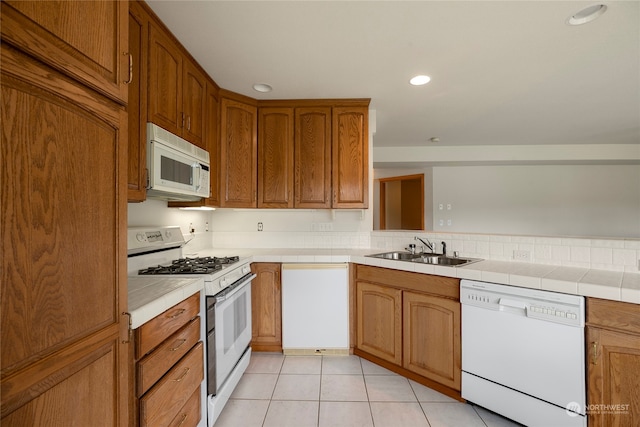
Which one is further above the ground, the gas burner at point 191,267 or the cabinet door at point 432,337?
the gas burner at point 191,267

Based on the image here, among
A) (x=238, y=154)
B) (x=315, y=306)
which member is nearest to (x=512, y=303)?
(x=315, y=306)

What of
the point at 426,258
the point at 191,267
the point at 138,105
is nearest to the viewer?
the point at 138,105

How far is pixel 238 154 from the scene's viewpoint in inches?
99.3

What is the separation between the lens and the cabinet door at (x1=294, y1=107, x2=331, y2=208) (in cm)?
262

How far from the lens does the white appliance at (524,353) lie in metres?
1.42

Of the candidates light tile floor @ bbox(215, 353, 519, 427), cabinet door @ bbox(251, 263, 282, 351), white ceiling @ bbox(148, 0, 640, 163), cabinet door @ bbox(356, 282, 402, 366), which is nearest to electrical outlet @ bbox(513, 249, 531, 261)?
cabinet door @ bbox(356, 282, 402, 366)

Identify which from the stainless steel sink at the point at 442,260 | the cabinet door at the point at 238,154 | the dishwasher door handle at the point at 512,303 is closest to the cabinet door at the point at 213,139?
the cabinet door at the point at 238,154

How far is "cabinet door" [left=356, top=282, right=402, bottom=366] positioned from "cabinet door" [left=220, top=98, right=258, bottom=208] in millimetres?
1302

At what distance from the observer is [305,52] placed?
6.05 feet

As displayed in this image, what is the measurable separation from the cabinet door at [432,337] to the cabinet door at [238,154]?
161 cm

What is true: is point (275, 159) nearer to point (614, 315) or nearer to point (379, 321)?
point (379, 321)

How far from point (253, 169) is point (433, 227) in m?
3.80

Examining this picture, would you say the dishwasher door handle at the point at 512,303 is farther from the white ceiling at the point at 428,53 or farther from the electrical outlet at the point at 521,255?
the white ceiling at the point at 428,53

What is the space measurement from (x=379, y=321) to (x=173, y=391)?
151 cm
